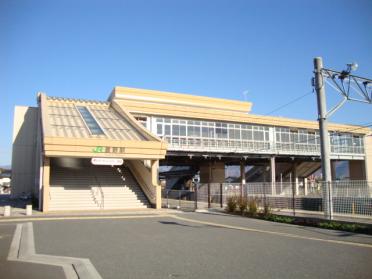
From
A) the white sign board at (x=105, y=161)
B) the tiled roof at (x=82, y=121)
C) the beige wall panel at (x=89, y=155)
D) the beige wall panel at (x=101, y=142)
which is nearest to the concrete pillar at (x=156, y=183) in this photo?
the beige wall panel at (x=89, y=155)

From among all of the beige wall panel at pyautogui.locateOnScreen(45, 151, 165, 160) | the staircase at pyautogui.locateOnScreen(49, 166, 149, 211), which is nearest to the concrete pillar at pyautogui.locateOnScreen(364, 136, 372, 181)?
the staircase at pyautogui.locateOnScreen(49, 166, 149, 211)

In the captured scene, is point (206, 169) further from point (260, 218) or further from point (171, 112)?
point (260, 218)

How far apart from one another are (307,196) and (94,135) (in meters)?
15.3

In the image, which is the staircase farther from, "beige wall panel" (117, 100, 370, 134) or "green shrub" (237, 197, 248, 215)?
"beige wall panel" (117, 100, 370, 134)

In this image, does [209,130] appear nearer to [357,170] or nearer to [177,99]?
[177,99]

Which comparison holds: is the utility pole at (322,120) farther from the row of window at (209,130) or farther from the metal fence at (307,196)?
the row of window at (209,130)

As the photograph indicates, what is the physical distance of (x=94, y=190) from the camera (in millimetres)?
28688

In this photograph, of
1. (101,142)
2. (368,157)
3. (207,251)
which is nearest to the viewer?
(207,251)

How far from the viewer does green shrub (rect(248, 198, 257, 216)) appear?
20367 mm

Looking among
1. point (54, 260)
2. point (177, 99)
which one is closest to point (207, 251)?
point (54, 260)

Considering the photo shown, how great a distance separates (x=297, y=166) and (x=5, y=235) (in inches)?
2066

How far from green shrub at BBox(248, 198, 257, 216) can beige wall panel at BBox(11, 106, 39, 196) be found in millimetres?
26817

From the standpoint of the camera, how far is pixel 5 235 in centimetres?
1311

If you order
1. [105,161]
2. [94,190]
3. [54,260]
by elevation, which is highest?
[105,161]
